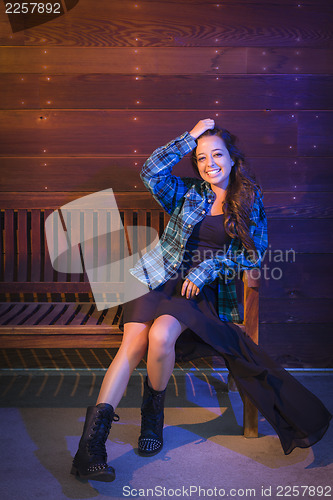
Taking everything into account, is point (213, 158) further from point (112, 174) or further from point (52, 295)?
point (52, 295)

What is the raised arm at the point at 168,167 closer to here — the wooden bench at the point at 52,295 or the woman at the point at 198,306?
the woman at the point at 198,306

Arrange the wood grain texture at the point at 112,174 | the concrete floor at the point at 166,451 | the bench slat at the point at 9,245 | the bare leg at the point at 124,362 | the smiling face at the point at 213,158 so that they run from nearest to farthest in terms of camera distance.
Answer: the concrete floor at the point at 166,451, the bare leg at the point at 124,362, the smiling face at the point at 213,158, the bench slat at the point at 9,245, the wood grain texture at the point at 112,174

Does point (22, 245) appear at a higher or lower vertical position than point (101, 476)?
higher

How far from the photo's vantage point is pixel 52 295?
3287 mm

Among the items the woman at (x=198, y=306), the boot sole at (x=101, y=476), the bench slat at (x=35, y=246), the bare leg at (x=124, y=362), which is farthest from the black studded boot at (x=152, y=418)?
the bench slat at (x=35, y=246)

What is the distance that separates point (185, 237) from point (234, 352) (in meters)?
0.58

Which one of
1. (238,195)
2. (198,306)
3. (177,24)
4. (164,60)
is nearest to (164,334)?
(198,306)

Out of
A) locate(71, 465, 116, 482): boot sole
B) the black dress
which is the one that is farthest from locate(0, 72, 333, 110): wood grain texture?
locate(71, 465, 116, 482): boot sole

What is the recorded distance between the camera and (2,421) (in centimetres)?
251

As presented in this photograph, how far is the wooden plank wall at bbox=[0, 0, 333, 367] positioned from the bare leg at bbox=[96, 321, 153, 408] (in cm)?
115

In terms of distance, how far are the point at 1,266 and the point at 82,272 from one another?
507 millimetres

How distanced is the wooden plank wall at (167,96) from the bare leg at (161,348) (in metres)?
1.19

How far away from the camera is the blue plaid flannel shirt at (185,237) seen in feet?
7.65

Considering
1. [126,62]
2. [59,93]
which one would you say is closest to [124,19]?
[126,62]
